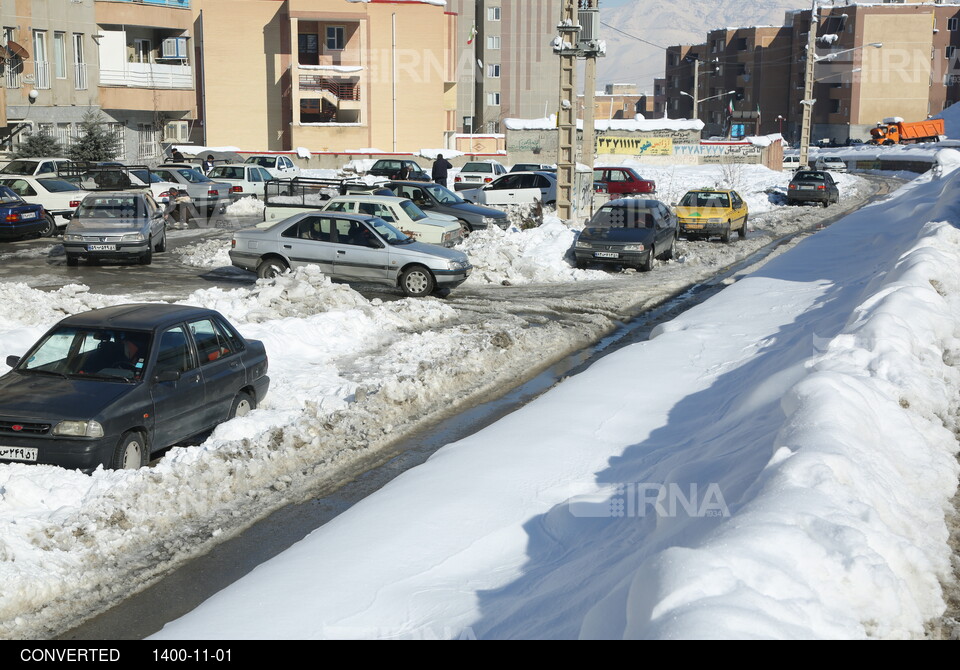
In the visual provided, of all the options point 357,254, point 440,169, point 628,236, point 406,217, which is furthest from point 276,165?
point 357,254

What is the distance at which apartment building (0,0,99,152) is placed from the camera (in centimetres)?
3784

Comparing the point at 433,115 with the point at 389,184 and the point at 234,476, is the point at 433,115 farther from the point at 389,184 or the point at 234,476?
the point at 234,476

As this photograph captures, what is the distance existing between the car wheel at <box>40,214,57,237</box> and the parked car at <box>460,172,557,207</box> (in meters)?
12.1

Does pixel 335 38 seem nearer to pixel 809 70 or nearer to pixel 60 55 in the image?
pixel 60 55

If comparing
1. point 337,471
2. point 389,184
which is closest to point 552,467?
point 337,471

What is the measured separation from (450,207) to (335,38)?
36704 mm

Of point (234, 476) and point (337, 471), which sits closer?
point (234, 476)

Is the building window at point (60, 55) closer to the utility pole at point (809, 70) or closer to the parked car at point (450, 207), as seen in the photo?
the parked car at point (450, 207)
